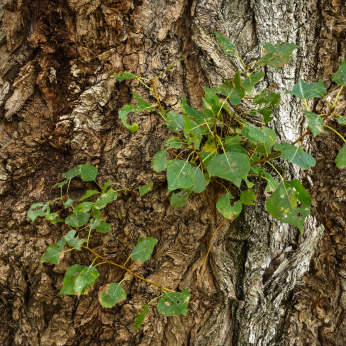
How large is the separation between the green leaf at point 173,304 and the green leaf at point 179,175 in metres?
0.55

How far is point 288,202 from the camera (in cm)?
113

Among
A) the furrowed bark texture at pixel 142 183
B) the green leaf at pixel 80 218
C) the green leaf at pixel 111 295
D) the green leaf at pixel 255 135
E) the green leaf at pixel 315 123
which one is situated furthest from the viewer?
the furrowed bark texture at pixel 142 183

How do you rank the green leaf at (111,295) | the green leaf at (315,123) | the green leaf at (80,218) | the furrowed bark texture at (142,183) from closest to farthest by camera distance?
the green leaf at (315,123) < the green leaf at (111,295) < the green leaf at (80,218) < the furrowed bark texture at (142,183)

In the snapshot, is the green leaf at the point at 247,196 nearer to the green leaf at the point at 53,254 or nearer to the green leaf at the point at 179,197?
the green leaf at the point at 179,197

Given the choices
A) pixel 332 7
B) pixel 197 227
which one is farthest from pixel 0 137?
pixel 332 7

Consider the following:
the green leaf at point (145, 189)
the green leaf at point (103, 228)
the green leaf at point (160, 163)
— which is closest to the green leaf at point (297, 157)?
the green leaf at point (160, 163)

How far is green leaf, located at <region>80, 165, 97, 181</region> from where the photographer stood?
4.43ft

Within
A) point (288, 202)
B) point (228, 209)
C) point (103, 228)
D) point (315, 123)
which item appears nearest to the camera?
point (315, 123)

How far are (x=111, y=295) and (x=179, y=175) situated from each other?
2.06 feet

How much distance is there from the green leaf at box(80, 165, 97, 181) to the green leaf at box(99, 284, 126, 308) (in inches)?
19.8

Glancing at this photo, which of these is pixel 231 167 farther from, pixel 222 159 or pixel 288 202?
pixel 288 202

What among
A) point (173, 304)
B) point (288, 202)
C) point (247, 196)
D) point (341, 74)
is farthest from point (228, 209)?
point (341, 74)

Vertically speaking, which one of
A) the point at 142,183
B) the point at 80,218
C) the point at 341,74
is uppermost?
the point at 341,74

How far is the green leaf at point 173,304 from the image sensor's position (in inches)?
47.8
